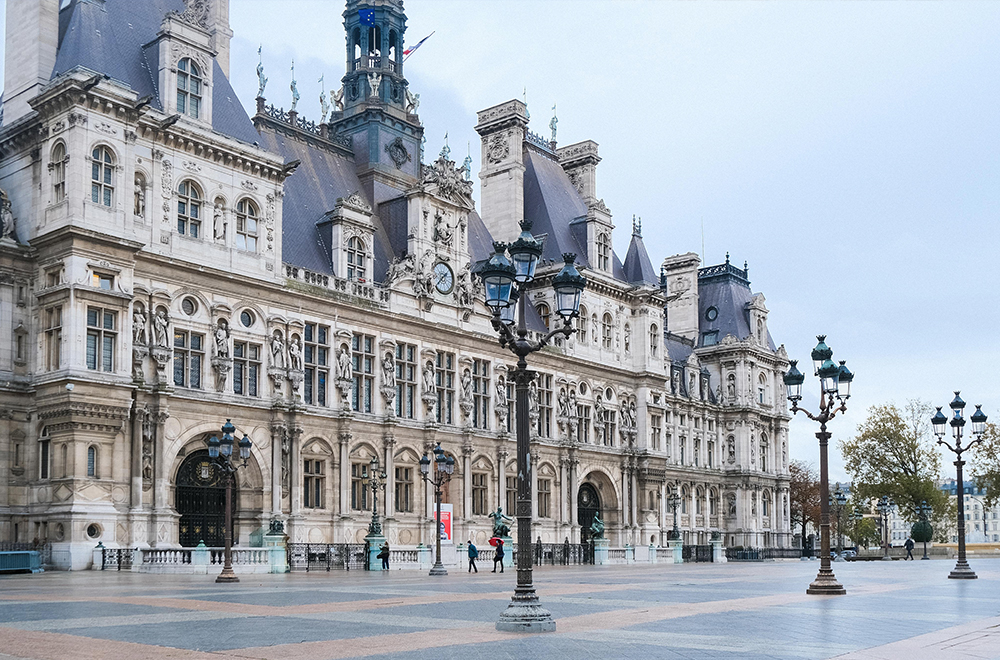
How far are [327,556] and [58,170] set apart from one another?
1756cm

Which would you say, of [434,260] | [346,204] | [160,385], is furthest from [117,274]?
[434,260]

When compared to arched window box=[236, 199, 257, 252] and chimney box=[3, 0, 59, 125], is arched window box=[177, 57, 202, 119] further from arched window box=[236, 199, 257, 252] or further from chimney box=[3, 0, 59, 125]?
chimney box=[3, 0, 59, 125]

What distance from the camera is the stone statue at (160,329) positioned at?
40812 mm

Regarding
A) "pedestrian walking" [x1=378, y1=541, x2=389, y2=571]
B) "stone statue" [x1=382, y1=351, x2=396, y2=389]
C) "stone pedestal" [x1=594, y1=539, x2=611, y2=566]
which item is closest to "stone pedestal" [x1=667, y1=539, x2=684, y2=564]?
"stone pedestal" [x1=594, y1=539, x2=611, y2=566]

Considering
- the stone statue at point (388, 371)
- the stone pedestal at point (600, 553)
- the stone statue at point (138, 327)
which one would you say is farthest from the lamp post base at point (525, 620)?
the stone pedestal at point (600, 553)

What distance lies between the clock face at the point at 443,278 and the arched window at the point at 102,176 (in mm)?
18651

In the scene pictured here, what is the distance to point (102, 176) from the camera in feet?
129

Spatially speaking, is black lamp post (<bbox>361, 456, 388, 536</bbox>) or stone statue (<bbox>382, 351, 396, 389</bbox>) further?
stone statue (<bbox>382, 351, 396, 389</bbox>)

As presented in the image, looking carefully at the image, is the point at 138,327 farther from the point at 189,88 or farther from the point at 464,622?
the point at 464,622

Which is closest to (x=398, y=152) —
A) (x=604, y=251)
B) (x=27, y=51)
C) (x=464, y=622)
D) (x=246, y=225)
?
(x=246, y=225)

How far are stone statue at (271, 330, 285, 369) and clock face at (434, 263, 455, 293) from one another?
11.0 metres

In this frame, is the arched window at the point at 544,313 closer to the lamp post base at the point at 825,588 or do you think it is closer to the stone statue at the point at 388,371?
the stone statue at the point at 388,371

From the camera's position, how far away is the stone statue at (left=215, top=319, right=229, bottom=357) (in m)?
43.4

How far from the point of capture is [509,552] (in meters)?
45.7
